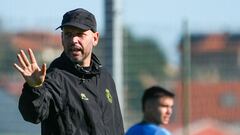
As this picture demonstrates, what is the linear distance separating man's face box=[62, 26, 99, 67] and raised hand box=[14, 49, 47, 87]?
1.20 feet

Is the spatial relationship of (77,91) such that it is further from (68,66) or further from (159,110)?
(159,110)

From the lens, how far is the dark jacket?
607 centimetres

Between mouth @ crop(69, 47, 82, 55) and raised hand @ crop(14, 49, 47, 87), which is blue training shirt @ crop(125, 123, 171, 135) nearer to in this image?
mouth @ crop(69, 47, 82, 55)

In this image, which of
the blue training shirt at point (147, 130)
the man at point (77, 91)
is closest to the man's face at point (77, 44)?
the man at point (77, 91)

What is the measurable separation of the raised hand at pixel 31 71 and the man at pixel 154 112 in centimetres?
305

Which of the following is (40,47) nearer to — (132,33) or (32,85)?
(132,33)

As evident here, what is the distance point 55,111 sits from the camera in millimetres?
6082

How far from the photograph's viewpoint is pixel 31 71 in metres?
5.85

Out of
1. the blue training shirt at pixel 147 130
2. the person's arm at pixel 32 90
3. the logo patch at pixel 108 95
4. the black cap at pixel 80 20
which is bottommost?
the blue training shirt at pixel 147 130

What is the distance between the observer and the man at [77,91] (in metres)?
6.09

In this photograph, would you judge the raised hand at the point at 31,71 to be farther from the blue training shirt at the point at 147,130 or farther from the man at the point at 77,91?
the blue training shirt at the point at 147,130

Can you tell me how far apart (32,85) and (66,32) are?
0.53m

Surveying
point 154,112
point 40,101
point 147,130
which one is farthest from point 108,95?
point 154,112

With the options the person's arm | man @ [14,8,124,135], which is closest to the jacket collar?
man @ [14,8,124,135]
